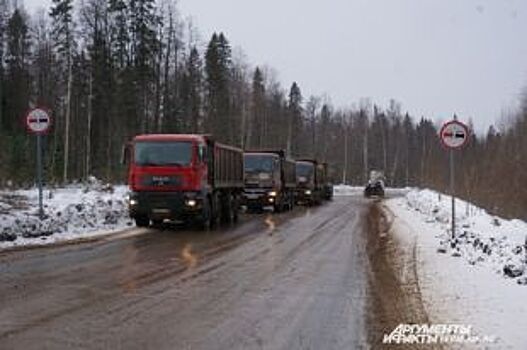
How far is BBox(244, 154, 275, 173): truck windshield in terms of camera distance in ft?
139

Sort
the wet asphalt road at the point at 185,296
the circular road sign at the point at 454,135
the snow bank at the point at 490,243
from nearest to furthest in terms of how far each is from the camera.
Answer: the wet asphalt road at the point at 185,296 → the snow bank at the point at 490,243 → the circular road sign at the point at 454,135

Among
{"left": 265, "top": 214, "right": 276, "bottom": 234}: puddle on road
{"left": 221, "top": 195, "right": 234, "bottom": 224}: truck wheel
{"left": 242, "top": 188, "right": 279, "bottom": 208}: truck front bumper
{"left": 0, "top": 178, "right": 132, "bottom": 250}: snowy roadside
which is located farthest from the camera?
{"left": 242, "top": 188, "right": 279, "bottom": 208}: truck front bumper

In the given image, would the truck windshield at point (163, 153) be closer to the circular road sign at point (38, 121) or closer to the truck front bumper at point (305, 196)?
the circular road sign at point (38, 121)

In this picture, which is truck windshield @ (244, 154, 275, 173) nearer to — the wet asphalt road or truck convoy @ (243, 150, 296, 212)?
truck convoy @ (243, 150, 296, 212)

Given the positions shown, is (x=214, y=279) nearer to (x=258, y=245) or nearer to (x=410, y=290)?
(x=410, y=290)

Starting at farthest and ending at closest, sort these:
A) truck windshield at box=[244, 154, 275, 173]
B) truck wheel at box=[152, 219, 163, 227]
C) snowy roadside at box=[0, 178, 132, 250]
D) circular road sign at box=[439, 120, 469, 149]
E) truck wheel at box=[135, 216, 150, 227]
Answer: truck windshield at box=[244, 154, 275, 173] < truck wheel at box=[152, 219, 163, 227] < truck wheel at box=[135, 216, 150, 227] < circular road sign at box=[439, 120, 469, 149] < snowy roadside at box=[0, 178, 132, 250]

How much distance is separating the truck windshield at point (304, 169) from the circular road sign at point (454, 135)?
31935 mm

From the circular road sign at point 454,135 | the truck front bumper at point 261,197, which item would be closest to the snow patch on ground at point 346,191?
the truck front bumper at point 261,197

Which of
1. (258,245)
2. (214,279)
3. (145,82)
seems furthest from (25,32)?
(214,279)

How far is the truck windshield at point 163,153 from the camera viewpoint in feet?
84.7

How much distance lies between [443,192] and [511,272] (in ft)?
111

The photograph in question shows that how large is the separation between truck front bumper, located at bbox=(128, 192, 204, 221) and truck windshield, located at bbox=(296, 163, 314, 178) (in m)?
27.9

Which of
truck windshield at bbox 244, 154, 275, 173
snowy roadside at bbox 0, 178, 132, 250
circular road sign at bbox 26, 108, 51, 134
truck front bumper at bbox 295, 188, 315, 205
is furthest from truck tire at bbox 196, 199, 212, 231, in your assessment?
Result: truck front bumper at bbox 295, 188, 315, 205

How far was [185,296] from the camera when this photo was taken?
11758 mm
